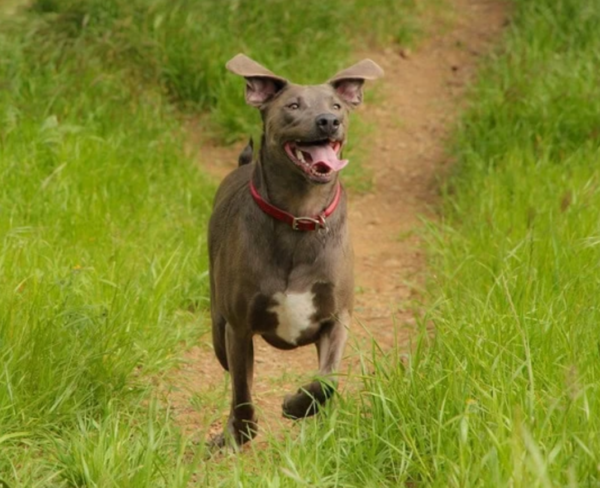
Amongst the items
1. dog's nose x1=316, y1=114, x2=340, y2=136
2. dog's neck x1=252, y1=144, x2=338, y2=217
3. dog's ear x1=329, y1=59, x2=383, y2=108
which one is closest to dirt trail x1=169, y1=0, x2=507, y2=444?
dog's neck x1=252, y1=144, x2=338, y2=217

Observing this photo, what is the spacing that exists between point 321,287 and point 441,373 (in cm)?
72

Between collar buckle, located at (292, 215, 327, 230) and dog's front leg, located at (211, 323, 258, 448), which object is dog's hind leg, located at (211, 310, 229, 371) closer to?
dog's front leg, located at (211, 323, 258, 448)

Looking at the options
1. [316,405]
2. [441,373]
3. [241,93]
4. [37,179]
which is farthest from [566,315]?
[241,93]

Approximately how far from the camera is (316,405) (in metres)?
4.52

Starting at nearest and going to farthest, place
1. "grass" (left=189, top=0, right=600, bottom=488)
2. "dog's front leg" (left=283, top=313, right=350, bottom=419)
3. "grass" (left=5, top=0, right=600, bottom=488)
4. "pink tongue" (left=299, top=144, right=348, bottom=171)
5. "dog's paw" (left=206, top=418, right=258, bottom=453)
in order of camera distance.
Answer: "grass" (left=189, top=0, right=600, bottom=488), "grass" (left=5, top=0, right=600, bottom=488), "dog's front leg" (left=283, top=313, right=350, bottom=419), "pink tongue" (left=299, top=144, right=348, bottom=171), "dog's paw" (left=206, top=418, right=258, bottom=453)

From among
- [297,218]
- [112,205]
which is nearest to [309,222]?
[297,218]

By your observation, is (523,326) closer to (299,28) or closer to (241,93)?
(241,93)

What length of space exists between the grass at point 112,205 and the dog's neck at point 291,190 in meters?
0.87

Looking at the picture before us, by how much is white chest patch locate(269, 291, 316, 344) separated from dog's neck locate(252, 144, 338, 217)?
341 millimetres

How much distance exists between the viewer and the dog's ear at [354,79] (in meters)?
5.03

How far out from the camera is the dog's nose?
15.1ft

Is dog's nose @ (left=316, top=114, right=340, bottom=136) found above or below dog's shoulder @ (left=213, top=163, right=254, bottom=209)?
above

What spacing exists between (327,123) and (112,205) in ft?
7.37

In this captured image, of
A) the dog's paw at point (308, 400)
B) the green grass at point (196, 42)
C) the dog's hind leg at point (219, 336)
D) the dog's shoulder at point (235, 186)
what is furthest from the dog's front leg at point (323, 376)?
the green grass at point (196, 42)
